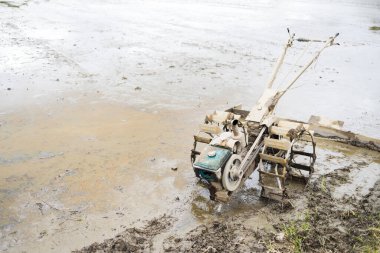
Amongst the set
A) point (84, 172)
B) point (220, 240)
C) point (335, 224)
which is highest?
point (335, 224)

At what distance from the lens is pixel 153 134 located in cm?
900

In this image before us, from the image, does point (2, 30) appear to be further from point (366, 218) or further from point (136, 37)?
point (366, 218)

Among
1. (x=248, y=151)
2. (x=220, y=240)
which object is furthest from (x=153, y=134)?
(x=220, y=240)

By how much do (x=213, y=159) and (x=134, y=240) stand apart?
5.31 ft

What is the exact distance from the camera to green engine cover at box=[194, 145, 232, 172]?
17.1 ft

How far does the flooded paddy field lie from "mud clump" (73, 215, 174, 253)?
2 cm

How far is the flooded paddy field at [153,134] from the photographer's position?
5660mm

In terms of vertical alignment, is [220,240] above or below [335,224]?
below

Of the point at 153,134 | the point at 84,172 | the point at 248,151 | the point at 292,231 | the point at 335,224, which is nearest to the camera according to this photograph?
the point at 292,231

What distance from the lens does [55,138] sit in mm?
8648

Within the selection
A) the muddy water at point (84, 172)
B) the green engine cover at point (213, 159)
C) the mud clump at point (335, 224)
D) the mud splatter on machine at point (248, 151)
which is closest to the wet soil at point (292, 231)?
the mud clump at point (335, 224)

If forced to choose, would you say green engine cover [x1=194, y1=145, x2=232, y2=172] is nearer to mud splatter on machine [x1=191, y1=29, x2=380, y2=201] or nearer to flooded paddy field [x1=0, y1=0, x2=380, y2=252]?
mud splatter on machine [x1=191, y1=29, x2=380, y2=201]

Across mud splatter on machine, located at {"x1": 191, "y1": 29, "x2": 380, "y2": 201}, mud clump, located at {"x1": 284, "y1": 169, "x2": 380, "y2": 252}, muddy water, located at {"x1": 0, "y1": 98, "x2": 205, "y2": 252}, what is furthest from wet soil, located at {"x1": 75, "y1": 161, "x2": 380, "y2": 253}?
muddy water, located at {"x1": 0, "y1": 98, "x2": 205, "y2": 252}

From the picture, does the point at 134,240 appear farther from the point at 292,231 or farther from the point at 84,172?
the point at 84,172
